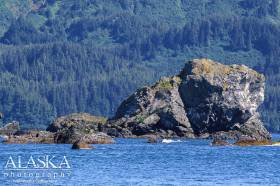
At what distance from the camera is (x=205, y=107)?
18462 centimetres

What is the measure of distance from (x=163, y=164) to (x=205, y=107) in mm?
73766

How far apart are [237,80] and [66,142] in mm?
42078

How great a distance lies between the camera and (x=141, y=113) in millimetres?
190375

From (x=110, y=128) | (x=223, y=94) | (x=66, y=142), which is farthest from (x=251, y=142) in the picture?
(x=110, y=128)

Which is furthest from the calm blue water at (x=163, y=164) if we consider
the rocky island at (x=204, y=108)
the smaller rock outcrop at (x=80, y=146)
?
the rocky island at (x=204, y=108)

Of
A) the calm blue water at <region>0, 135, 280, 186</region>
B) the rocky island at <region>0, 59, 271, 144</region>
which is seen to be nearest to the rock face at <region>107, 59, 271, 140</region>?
the rocky island at <region>0, 59, 271, 144</region>

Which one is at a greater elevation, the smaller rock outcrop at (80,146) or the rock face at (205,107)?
the smaller rock outcrop at (80,146)

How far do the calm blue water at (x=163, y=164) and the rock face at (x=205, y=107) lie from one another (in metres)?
30.5

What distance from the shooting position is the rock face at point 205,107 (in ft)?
600

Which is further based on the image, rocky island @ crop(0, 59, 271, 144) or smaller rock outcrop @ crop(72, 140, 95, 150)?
rocky island @ crop(0, 59, 271, 144)

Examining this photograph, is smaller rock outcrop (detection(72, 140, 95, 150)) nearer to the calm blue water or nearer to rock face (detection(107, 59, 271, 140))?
the calm blue water

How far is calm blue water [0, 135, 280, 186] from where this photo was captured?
3649 inches

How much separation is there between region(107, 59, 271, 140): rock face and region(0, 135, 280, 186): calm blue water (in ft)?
100

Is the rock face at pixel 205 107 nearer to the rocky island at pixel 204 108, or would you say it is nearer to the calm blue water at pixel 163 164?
the rocky island at pixel 204 108
